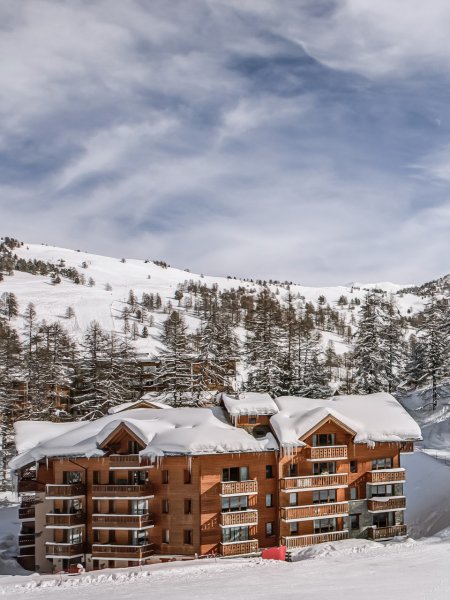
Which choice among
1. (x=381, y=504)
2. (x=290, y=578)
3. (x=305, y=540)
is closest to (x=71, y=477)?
(x=305, y=540)

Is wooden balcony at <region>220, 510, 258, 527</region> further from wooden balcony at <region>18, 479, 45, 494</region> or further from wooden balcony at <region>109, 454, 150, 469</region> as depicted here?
wooden balcony at <region>18, 479, 45, 494</region>

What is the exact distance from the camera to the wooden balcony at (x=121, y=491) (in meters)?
34.4

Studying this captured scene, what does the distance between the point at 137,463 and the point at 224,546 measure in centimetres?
734

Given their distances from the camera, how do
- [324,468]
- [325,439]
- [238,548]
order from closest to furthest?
1. [238,548]
2. [324,468]
3. [325,439]

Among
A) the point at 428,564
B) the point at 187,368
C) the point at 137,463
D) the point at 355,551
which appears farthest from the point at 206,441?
the point at 187,368

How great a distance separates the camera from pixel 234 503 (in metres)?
34.8

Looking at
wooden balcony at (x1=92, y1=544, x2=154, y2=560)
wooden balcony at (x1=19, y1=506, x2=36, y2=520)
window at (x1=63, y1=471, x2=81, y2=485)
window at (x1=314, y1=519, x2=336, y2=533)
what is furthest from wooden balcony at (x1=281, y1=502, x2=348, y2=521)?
wooden balcony at (x1=19, y1=506, x2=36, y2=520)

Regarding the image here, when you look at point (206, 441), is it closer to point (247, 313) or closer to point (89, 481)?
point (89, 481)

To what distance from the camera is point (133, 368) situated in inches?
2675

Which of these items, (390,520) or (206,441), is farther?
(390,520)

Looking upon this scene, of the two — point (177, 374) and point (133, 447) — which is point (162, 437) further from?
point (177, 374)

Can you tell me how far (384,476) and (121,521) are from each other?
17.9 metres

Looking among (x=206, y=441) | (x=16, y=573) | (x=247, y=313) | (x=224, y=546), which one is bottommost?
(x=16, y=573)

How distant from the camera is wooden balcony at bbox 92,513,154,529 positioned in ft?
111
